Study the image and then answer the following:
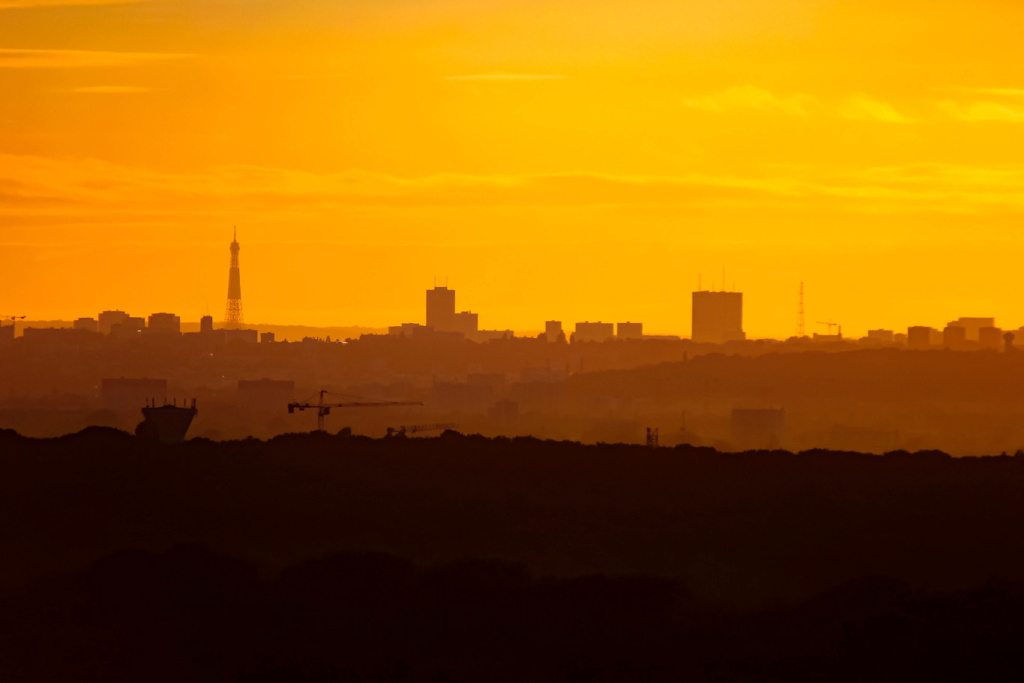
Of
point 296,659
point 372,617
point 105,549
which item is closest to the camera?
point 296,659

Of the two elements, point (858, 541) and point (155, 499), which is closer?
point (858, 541)

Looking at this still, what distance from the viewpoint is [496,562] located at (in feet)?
327

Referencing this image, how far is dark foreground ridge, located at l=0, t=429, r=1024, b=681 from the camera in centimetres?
8262

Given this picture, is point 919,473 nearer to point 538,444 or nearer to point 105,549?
point 538,444

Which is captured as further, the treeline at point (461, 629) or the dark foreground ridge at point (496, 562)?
the dark foreground ridge at point (496, 562)

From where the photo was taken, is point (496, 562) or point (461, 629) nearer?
point (461, 629)

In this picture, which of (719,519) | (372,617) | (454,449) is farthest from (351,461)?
(372,617)

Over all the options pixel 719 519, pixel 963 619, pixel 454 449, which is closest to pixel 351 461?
pixel 454 449

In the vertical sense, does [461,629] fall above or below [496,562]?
below

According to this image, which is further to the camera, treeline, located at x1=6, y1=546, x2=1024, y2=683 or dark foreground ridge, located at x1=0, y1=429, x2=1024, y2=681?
dark foreground ridge, located at x1=0, y1=429, x2=1024, y2=681

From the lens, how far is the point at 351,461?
144 m

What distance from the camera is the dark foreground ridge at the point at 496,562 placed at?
8262 cm

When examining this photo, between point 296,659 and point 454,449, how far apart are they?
213 feet

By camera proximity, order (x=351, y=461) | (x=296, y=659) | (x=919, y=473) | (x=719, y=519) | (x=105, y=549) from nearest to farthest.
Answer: (x=296, y=659), (x=105, y=549), (x=719, y=519), (x=919, y=473), (x=351, y=461)
